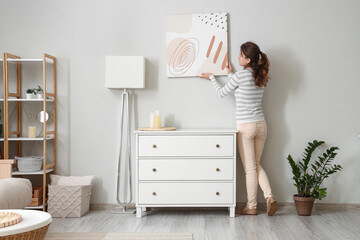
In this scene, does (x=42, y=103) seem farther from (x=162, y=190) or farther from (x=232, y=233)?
(x=232, y=233)

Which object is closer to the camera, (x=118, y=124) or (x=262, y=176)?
(x=262, y=176)

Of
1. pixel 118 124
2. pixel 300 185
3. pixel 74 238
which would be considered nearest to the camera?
pixel 74 238

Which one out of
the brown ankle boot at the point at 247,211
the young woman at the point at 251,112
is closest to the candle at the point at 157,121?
the young woman at the point at 251,112

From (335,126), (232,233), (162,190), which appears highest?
(335,126)

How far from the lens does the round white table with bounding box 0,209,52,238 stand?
1797mm

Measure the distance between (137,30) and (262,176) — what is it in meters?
1.80

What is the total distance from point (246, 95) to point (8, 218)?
2298 millimetres

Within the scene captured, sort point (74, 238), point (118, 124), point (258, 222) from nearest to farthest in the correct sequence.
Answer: point (74, 238), point (258, 222), point (118, 124)

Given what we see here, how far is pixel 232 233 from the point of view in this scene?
3.14 m

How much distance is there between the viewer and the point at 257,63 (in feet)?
11.9

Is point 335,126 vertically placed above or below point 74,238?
above

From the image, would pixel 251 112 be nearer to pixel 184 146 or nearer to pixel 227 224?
pixel 184 146

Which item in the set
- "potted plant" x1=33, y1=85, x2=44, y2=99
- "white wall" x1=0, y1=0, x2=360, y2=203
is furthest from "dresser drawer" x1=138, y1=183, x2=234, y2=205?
"potted plant" x1=33, y1=85, x2=44, y2=99

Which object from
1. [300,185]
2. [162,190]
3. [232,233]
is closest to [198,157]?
[162,190]
